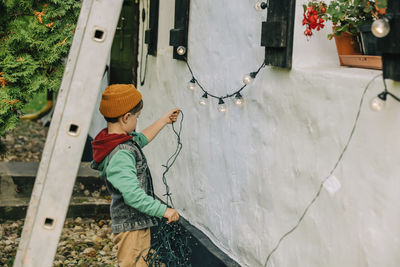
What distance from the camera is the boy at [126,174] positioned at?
305 cm

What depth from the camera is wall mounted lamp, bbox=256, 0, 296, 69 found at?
290cm

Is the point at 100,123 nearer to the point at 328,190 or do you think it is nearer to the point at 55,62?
the point at 55,62

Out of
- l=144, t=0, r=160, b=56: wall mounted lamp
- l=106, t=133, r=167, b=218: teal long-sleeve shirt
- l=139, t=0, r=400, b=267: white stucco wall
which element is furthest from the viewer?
l=144, t=0, r=160, b=56: wall mounted lamp

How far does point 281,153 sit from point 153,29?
2831 mm

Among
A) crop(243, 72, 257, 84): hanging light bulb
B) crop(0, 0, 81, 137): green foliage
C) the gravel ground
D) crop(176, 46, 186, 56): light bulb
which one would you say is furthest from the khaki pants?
crop(0, 0, 81, 137): green foliage

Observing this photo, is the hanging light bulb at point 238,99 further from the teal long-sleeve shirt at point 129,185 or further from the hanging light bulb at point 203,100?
the teal long-sleeve shirt at point 129,185

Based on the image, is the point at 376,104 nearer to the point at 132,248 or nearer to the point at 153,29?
the point at 132,248

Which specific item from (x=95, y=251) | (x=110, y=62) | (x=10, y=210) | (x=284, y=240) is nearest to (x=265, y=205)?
(x=284, y=240)

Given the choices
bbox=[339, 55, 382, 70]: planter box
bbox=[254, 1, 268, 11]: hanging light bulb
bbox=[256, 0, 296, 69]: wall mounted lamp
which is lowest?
bbox=[339, 55, 382, 70]: planter box

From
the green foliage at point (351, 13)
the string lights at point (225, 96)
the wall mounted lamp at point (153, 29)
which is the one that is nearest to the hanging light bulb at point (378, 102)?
the green foliage at point (351, 13)

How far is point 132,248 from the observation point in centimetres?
339

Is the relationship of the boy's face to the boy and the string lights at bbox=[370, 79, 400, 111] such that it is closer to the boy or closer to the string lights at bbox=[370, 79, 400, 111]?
the boy

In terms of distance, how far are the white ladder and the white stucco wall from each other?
1093 millimetres

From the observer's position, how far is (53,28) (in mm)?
4871
